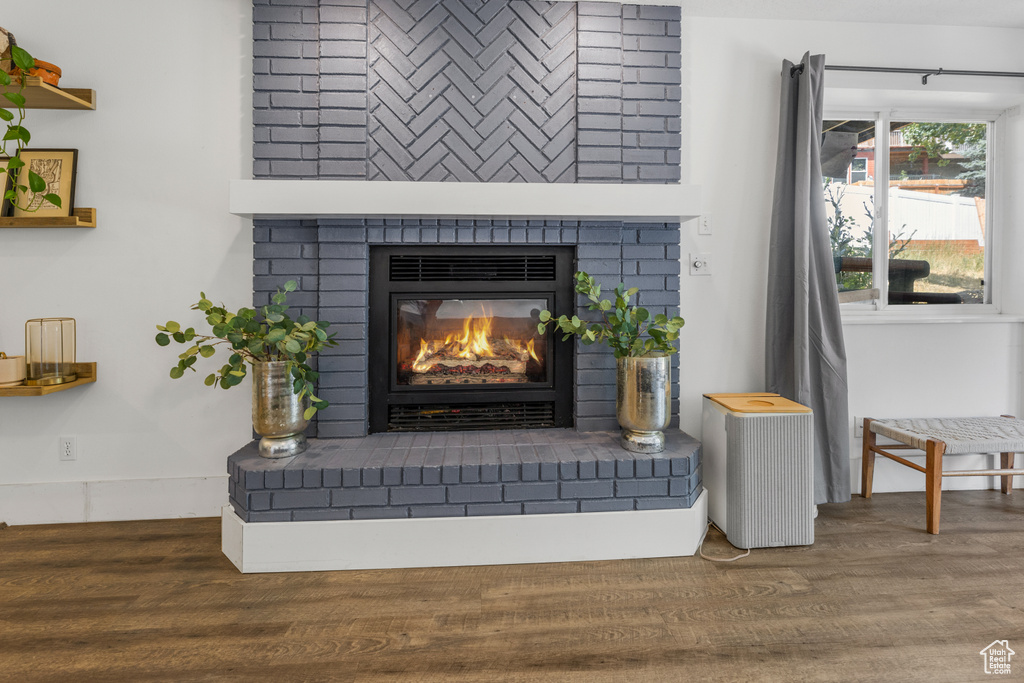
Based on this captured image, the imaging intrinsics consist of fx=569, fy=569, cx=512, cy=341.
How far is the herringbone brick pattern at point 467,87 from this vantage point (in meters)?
2.28

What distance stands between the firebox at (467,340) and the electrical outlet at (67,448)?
122cm

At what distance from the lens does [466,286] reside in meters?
2.36

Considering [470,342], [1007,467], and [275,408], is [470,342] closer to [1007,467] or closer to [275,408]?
[275,408]

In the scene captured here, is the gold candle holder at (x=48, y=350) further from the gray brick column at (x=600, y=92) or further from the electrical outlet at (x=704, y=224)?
the electrical outlet at (x=704, y=224)

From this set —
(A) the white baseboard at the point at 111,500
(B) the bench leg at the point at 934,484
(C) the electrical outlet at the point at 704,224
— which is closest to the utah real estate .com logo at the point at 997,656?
(B) the bench leg at the point at 934,484

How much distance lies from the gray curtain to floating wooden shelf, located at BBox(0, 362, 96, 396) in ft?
9.28

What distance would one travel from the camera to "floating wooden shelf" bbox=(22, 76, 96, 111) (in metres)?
2.03

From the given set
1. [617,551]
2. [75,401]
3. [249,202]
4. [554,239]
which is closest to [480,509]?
[617,551]

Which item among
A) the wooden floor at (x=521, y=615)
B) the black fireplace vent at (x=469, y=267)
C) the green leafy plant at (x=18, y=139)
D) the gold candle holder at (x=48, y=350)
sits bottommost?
the wooden floor at (x=521, y=615)

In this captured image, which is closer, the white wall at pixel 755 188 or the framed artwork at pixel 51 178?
the framed artwork at pixel 51 178

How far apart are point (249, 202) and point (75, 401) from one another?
118cm

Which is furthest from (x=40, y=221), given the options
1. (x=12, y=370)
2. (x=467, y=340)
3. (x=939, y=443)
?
(x=939, y=443)

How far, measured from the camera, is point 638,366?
204 cm

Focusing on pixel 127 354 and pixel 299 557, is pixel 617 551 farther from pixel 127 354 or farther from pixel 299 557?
pixel 127 354
